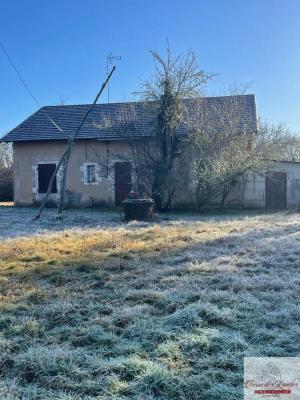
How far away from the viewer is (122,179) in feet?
61.4

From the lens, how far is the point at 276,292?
188 inches

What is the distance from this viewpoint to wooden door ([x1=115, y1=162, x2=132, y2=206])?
18219 millimetres

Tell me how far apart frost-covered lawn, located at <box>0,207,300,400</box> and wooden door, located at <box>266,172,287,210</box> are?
10828 mm

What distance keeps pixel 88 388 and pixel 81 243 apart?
5727 mm

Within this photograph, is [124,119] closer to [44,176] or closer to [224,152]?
[224,152]

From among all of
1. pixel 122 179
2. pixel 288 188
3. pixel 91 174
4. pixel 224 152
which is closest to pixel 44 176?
pixel 91 174

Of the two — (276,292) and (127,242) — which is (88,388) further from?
(127,242)

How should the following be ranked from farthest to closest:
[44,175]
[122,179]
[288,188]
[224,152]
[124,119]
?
[44,175], [122,179], [288,188], [124,119], [224,152]

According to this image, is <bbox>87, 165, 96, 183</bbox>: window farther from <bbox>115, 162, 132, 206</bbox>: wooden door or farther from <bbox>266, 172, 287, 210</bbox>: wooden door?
<bbox>266, 172, 287, 210</bbox>: wooden door

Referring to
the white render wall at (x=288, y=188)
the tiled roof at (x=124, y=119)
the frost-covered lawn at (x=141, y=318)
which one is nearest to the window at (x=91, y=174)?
the tiled roof at (x=124, y=119)

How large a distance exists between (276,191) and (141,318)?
15.6m

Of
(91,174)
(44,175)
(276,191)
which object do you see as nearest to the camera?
(276,191)

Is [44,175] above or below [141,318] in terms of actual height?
above

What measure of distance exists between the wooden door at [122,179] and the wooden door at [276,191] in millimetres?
6287
